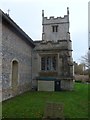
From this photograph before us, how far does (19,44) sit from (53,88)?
5.56 meters

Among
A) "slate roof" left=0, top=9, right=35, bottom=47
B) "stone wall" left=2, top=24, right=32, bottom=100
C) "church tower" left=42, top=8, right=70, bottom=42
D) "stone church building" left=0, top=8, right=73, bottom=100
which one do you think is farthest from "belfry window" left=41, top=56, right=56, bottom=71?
"church tower" left=42, top=8, right=70, bottom=42

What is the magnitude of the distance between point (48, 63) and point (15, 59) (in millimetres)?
5734

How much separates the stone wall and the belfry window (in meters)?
1.35

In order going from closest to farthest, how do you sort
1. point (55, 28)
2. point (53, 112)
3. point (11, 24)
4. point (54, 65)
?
1. point (53, 112)
2. point (11, 24)
3. point (54, 65)
4. point (55, 28)

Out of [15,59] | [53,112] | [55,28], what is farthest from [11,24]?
[55,28]

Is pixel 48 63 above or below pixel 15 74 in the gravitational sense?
above

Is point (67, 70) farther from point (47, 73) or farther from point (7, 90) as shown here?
point (7, 90)

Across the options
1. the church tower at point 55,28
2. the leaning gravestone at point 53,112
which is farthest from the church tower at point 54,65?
the leaning gravestone at point 53,112

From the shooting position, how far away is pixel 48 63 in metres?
19.3

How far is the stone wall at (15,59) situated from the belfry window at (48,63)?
1.35 meters

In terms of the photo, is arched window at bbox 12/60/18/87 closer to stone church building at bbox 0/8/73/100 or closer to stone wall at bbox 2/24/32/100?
stone church building at bbox 0/8/73/100

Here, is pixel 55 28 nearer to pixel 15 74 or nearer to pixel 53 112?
pixel 15 74

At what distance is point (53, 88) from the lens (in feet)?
59.7

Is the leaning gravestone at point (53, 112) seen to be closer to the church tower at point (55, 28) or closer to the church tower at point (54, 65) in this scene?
the church tower at point (54, 65)
